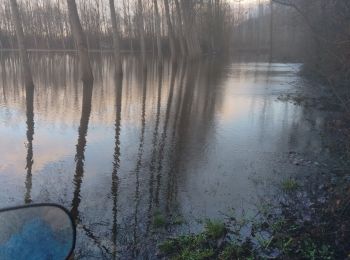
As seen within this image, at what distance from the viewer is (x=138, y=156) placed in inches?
340

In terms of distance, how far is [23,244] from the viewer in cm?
279

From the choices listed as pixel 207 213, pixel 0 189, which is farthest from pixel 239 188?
pixel 0 189

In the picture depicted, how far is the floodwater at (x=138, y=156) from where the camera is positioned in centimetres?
568

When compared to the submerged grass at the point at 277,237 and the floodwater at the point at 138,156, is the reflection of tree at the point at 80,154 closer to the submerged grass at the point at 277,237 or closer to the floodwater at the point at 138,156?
the floodwater at the point at 138,156

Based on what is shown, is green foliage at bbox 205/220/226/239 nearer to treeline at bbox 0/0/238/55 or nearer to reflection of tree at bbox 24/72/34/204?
reflection of tree at bbox 24/72/34/204

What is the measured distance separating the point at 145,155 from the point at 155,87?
12506 millimetres

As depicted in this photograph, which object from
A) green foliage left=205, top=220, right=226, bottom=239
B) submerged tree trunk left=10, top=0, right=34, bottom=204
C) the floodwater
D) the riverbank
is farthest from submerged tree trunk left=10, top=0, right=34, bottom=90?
green foliage left=205, top=220, right=226, bottom=239

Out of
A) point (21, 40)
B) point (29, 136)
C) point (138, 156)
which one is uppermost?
point (21, 40)

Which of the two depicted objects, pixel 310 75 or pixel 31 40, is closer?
pixel 310 75

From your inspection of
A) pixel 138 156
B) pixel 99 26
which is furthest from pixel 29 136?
pixel 99 26

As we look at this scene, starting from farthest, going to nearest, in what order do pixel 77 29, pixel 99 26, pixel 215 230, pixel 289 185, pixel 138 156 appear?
pixel 99 26 → pixel 77 29 → pixel 138 156 → pixel 289 185 → pixel 215 230

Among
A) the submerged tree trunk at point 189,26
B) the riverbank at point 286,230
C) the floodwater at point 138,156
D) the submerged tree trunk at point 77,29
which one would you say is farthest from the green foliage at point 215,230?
the submerged tree trunk at point 189,26

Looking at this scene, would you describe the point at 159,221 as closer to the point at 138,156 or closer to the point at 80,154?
the point at 138,156

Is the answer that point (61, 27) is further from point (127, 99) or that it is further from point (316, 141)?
point (316, 141)
